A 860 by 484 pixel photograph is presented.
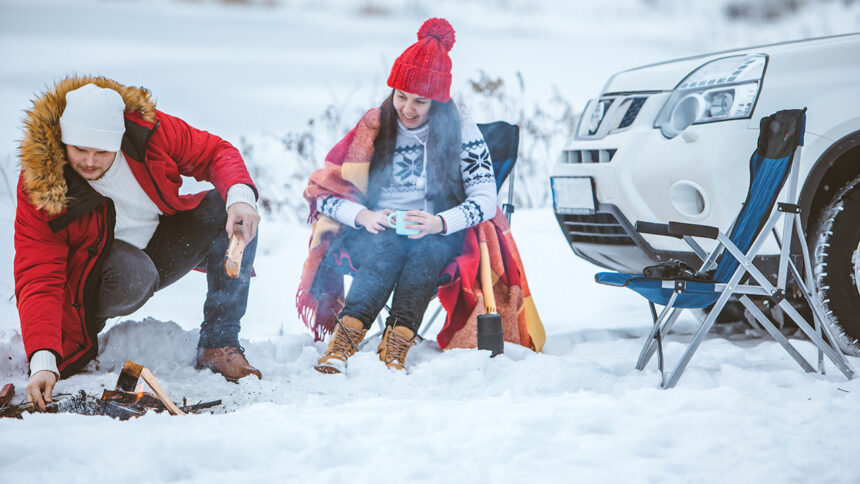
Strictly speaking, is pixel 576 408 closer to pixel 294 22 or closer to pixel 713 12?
pixel 294 22

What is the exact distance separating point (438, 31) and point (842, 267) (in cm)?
186

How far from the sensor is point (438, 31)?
9.91ft

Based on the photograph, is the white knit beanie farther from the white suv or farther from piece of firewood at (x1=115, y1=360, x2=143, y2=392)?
the white suv

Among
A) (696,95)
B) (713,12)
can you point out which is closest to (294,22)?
(713,12)

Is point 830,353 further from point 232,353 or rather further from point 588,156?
point 232,353

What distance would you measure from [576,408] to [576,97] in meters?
4.98

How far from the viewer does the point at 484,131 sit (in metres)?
3.43

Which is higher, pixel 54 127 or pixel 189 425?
pixel 54 127

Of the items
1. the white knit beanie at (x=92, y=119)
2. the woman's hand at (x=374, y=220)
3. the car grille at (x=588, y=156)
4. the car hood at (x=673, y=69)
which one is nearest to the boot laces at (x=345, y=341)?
the woman's hand at (x=374, y=220)

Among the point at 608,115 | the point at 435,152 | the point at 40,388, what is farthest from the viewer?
the point at 608,115

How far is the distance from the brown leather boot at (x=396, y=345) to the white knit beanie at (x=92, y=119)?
1.19 meters

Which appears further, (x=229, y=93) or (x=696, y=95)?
(x=229, y=93)

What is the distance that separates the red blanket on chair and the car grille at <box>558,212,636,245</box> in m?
0.43

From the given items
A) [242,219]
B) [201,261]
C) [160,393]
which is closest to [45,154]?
[242,219]
